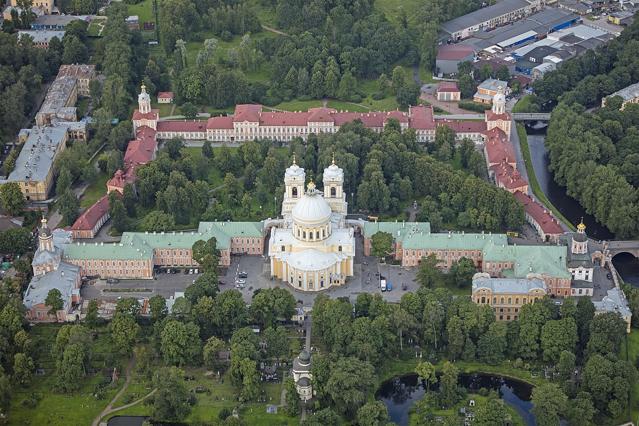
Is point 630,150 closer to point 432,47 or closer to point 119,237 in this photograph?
point 432,47

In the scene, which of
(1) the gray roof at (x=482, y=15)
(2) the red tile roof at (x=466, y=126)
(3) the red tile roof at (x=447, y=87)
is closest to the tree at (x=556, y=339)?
(2) the red tile roof at (x=466, y=126)

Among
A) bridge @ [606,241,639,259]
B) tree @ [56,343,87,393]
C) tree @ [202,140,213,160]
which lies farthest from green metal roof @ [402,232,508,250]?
tree @ [56,343,87,393]

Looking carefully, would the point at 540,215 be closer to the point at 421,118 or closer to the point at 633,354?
the point at 633,354

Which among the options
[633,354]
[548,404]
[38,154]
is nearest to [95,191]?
[38,154]

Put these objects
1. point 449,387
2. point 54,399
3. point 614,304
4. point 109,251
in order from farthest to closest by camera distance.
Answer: point 109,251 → point 614,304 → point 54,399 → point 449,387

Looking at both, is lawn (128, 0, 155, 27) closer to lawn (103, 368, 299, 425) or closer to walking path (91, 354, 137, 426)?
walking path (91, 354, 137, 426)

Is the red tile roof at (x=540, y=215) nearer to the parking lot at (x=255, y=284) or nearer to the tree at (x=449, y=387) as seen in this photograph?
the parking lot at (x=255, y=284)
